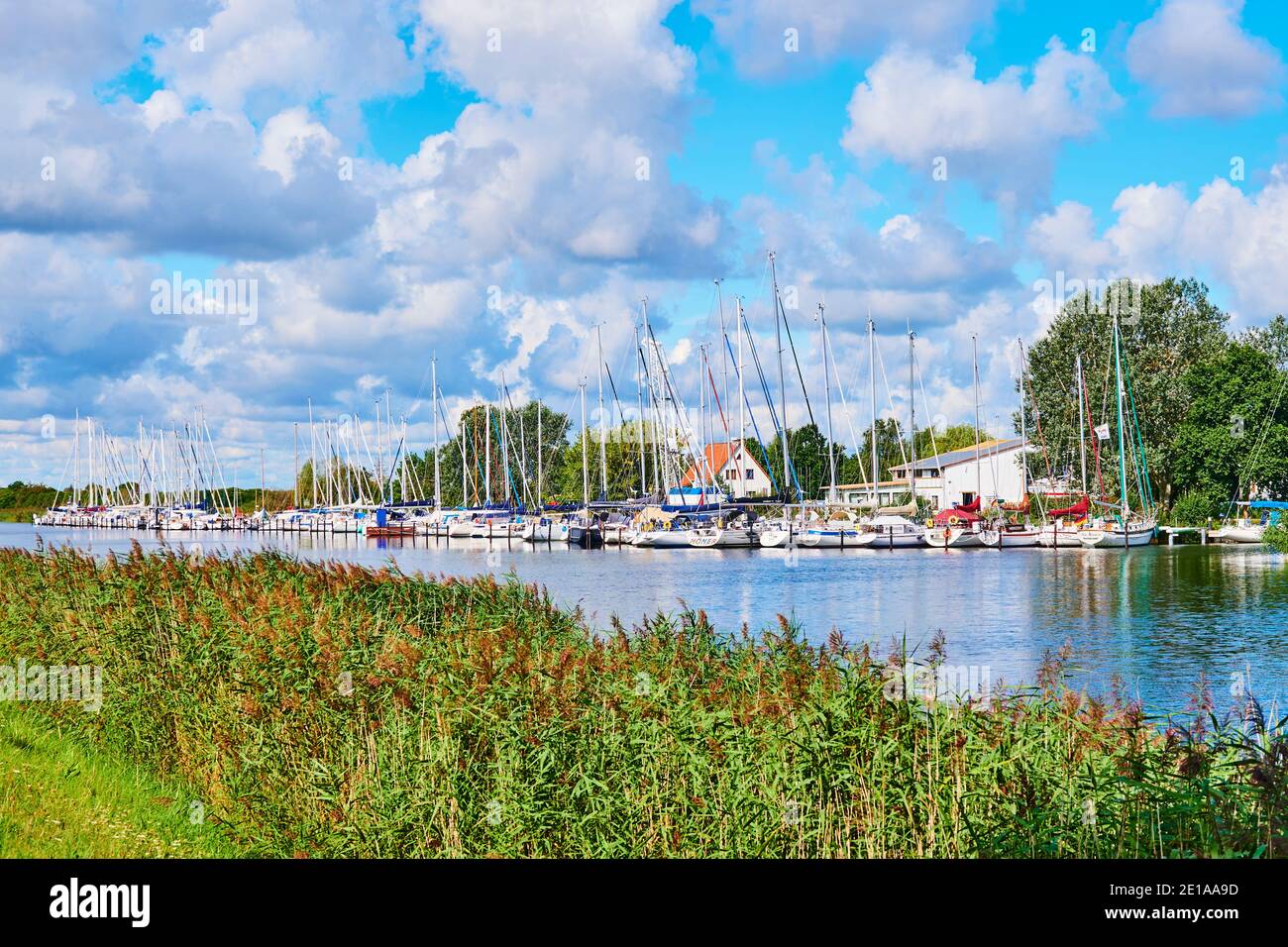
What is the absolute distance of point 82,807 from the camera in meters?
12.3

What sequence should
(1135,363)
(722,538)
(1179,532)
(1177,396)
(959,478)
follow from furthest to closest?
(959,478) → (1135,363) → (1177,396) → (1179,532) → (722,538)

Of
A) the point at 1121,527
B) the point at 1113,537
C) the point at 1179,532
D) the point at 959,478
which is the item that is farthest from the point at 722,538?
the point at 959,478

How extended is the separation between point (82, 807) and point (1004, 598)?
44.6 m

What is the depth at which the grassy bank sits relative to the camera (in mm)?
10672

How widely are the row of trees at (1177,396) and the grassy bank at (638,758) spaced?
9191 centimetres

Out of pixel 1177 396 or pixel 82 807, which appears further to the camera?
pixel 1177 396

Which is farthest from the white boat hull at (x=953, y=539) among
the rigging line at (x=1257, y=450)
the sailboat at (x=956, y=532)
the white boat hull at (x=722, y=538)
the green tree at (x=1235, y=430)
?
the rigging line at (x=1257, y=450)

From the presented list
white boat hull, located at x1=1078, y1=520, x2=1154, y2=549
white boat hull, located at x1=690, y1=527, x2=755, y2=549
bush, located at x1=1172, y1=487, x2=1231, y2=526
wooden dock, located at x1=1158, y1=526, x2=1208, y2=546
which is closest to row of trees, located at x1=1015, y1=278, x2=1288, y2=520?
bush, located at x1=1172, y1=487, x2=1231, y2=526

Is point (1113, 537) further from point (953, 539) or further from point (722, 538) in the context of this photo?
point (722, 538)

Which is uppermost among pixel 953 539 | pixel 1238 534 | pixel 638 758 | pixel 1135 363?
pixel 1135 363
